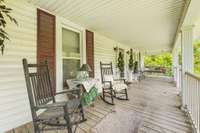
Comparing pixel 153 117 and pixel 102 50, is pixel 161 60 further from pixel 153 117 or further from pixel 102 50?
pixel 153 117

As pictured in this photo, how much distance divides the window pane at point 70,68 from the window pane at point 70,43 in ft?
0.56

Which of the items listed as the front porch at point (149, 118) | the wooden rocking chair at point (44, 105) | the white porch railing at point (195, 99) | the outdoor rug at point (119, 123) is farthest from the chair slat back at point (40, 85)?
the white porch railing at point (195, 99)

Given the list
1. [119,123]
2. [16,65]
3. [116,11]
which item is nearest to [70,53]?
[16,65]

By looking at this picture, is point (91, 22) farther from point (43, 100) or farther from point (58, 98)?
point (43, 100)

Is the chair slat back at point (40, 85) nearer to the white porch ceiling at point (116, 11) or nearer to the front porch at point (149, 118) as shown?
the front porch at point (149, 118)

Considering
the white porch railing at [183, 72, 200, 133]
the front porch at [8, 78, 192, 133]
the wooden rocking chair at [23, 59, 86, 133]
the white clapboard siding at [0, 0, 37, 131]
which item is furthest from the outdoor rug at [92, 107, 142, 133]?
the white clapboard siding at [0, 0, 37, 131]

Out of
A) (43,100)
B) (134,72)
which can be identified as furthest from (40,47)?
(134,72)

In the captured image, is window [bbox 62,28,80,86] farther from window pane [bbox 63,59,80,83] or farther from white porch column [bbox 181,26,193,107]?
white porch column [bbox 181,26,193,107]

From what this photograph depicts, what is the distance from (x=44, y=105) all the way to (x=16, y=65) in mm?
1032

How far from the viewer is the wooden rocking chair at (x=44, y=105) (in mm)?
1651

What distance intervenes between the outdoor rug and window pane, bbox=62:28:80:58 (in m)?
1.90

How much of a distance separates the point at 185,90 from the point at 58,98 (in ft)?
10.3

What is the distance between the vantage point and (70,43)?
3.58 metres

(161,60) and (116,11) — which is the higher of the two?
(116,11)
